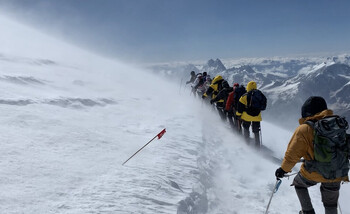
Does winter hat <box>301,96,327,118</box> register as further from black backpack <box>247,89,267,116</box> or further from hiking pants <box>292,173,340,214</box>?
black backpack <box>247,89,267,116</box>

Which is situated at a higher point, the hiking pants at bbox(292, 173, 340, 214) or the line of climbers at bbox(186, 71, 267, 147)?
the line of climbers at bbox(186, 71, 267, 147)

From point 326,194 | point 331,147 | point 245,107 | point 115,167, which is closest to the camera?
point 331,147

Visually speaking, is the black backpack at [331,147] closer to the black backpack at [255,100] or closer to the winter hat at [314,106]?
the winter hat at [314,106]

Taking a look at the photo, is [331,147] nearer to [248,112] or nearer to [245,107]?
[248,112]

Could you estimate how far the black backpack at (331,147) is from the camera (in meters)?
4.49

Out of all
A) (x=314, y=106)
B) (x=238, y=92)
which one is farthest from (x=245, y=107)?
(x=314, y=106)

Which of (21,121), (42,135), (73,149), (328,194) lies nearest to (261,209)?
(328,194)

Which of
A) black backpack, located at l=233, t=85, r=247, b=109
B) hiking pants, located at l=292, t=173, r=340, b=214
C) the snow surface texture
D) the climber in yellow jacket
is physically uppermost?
black backpack, located at l=233, t=85, r=247, b=109

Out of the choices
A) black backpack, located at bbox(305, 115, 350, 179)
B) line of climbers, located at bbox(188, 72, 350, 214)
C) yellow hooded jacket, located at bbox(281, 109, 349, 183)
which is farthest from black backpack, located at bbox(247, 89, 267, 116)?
black backpack, located at bbox(305, 115, 350, 179)

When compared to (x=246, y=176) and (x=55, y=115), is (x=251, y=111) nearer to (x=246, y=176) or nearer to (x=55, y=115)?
(x=246, y=176)

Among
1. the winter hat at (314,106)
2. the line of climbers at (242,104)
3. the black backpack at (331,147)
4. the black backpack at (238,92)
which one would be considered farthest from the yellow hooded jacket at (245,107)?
the black backpack at (331,147)

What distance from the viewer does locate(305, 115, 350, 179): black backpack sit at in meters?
4.49

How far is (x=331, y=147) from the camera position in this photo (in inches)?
181

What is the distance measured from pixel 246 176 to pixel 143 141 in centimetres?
375
